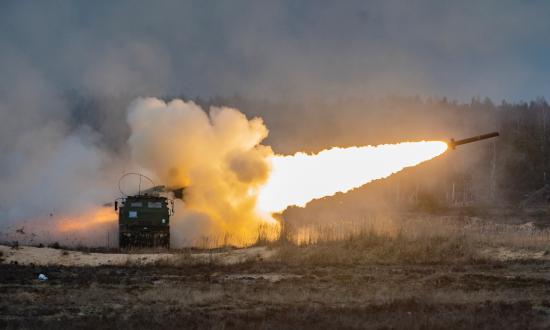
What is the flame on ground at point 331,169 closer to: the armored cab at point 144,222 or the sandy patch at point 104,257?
the armored cab at point 144,222

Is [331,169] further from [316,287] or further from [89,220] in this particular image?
[316,287]

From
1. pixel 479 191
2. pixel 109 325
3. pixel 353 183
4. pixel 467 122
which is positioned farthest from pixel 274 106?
pixel 109 325

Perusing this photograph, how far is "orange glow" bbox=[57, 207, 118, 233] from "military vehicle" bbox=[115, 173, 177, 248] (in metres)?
3.53

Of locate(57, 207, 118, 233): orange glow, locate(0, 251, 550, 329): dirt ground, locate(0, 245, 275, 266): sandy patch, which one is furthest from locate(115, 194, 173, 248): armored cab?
locate(0, 251, 550, 329): dirt ground

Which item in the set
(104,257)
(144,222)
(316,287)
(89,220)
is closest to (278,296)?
(316,287)

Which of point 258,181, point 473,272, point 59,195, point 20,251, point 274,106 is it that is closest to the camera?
point 473,272

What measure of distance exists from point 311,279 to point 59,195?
2344 cm

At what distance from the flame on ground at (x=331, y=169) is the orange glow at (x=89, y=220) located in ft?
26.4

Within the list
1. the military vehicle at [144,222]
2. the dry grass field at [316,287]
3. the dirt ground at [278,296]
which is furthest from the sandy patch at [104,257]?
the military vehicle at [144,222]

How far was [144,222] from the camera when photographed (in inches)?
1248

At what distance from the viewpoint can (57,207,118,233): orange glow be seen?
116 ft

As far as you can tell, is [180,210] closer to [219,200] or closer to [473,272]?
[219,200]

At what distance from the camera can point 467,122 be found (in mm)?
107750

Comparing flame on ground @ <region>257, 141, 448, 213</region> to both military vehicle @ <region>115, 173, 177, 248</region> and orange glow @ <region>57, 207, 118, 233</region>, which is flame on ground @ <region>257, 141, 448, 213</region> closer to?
military vehicle @ <region>115, 173, 177, 248</region>
